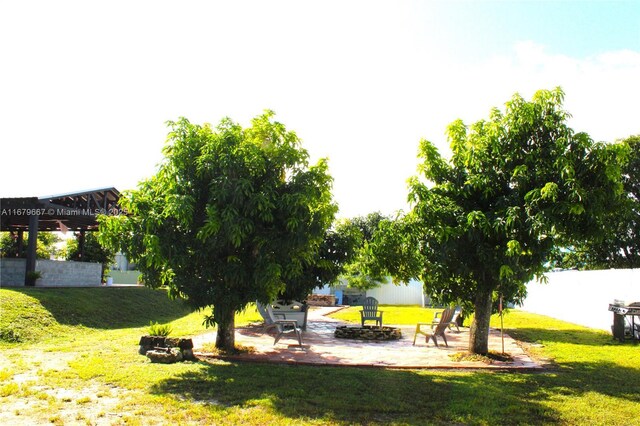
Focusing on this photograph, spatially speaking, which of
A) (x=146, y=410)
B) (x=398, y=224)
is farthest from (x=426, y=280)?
(x=146, y=410)

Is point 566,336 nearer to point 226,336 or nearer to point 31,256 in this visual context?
point 226,336

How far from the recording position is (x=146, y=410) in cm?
570

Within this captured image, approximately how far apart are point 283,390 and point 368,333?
652cm

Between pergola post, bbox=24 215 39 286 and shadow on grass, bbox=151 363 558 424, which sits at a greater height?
pergola post, bbox=24 215 39 286

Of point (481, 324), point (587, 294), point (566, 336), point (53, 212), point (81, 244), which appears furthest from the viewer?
point (81, 244)

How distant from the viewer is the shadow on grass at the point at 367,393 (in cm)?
577

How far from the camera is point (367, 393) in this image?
6.78m

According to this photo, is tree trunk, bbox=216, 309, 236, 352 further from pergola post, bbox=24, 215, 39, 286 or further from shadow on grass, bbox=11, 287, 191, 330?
pergola post, bbox=24, 215, 39, 286

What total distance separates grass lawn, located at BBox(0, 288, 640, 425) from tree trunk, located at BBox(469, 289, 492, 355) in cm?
136

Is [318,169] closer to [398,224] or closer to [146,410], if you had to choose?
[398,224]

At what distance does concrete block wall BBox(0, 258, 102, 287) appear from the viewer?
685 inches

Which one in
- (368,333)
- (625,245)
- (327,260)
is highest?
(625,245)

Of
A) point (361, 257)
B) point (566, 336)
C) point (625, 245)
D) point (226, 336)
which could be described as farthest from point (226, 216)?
point (625, 245)

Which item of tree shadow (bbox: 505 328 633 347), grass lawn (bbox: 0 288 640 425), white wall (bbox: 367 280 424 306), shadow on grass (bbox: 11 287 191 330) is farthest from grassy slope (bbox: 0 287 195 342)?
white wall (bbox: 367 280 424 306)
